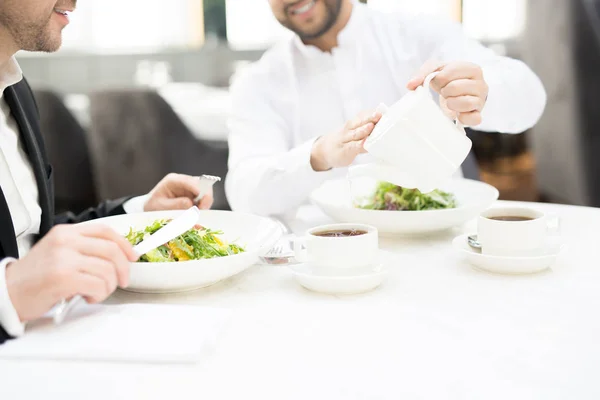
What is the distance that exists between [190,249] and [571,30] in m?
2.32

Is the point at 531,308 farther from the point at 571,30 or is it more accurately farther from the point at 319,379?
the point at 571,30

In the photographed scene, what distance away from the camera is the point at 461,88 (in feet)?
4.38

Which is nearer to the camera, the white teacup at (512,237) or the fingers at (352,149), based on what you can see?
the white teacup at (512,237)

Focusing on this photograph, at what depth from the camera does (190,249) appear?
3.67 ft

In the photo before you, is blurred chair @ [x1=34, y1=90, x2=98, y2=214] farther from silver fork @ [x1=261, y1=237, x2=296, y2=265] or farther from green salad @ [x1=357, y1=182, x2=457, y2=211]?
silver fork @ [x1=261, y1=237, x2=296, y2=265]

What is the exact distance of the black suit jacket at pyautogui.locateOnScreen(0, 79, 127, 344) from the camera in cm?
118

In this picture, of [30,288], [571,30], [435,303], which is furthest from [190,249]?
[571,30]

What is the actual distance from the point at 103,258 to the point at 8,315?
136 millimetres

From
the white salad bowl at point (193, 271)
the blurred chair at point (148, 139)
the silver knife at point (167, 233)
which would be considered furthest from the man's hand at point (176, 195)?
the blurred chair at point (148, 139)

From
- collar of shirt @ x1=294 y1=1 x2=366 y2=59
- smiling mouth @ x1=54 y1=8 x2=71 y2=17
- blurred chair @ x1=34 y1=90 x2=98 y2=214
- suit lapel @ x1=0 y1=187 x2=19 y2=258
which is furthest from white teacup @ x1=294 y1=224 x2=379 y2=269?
blurred chair @ x1=34 y1=90 x2=98 y2=214

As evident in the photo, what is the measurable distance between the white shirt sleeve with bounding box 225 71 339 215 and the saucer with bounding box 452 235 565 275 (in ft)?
2.24

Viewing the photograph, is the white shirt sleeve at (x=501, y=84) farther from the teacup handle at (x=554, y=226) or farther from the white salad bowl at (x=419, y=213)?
the teacup handle at (x=554, y=226)

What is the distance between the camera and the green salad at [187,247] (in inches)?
42.9

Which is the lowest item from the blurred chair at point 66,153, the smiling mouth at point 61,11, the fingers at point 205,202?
the blurred chair at point 66,153
